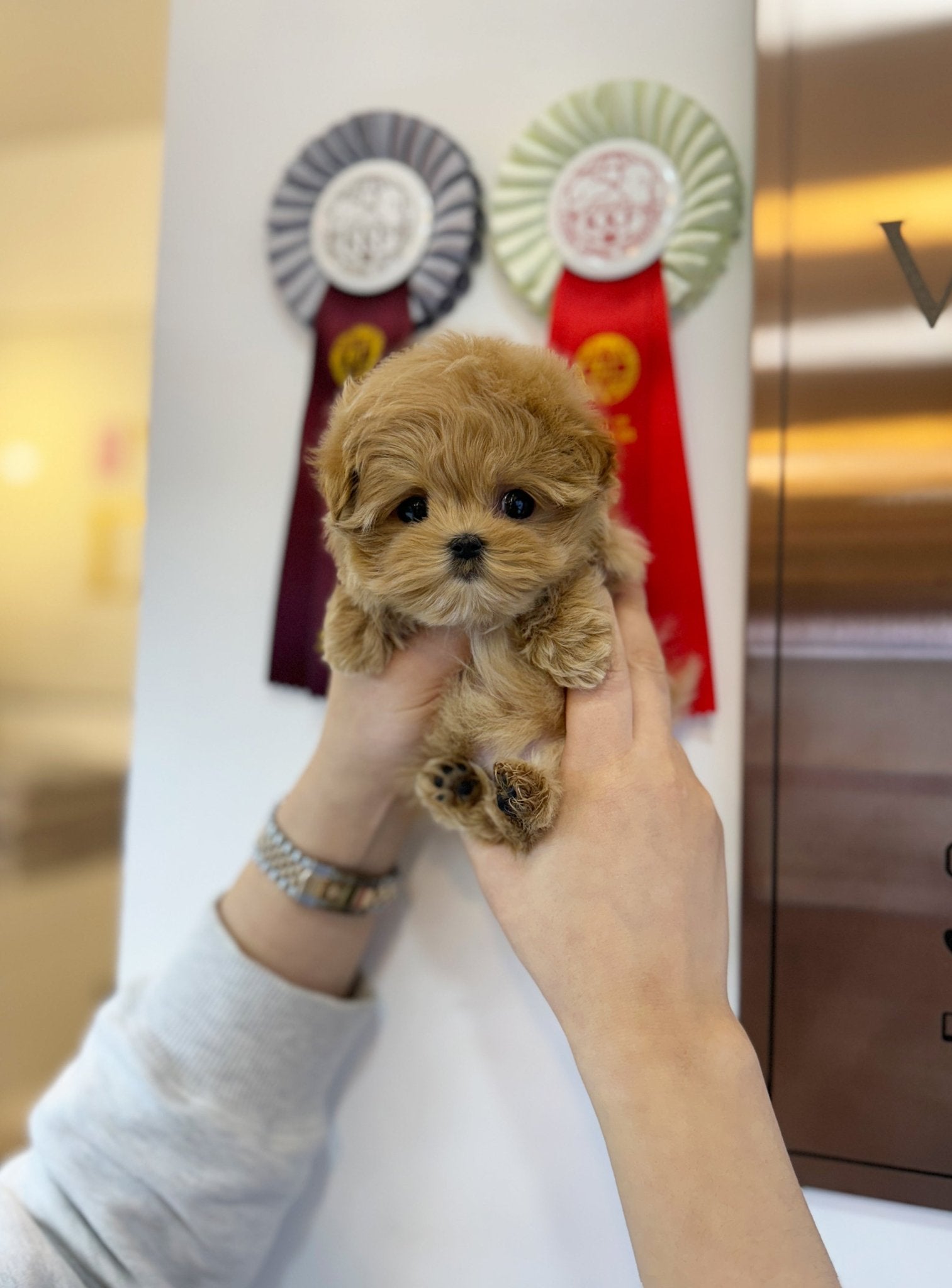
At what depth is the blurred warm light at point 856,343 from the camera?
803mm

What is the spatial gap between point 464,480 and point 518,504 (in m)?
0.05

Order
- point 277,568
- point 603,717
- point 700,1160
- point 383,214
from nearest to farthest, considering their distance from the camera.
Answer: point 700,1160
point 603,717
point 383,214
point 277,568

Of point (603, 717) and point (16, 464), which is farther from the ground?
point (16, 464)

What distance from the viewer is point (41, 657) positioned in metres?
1.68

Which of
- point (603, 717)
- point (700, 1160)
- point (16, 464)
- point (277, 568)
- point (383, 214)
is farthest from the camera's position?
point (16, 464)

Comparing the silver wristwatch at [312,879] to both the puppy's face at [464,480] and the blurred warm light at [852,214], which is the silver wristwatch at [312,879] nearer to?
the puppy's face at [464,480]

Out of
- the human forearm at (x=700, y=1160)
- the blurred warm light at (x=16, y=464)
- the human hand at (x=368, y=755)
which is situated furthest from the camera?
the blurred warm light at (x=16, y=464)

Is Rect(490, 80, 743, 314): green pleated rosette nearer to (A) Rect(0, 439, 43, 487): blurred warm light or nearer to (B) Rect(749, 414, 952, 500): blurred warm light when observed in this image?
(B) Rect(749, 414, 952, 500): blurred warm light

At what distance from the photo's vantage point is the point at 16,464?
165cm

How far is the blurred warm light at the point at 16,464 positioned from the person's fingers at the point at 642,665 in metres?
1.40

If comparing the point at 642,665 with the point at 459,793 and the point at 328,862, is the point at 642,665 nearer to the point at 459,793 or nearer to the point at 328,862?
the point at 459,793

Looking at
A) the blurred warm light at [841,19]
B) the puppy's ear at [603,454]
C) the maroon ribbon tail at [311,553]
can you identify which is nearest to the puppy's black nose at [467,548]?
the puppy's ear at [603,454]

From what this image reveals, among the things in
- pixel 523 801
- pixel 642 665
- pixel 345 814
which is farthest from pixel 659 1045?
pixel 345 814

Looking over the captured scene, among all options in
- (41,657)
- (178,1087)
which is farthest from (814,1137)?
(41,657)
